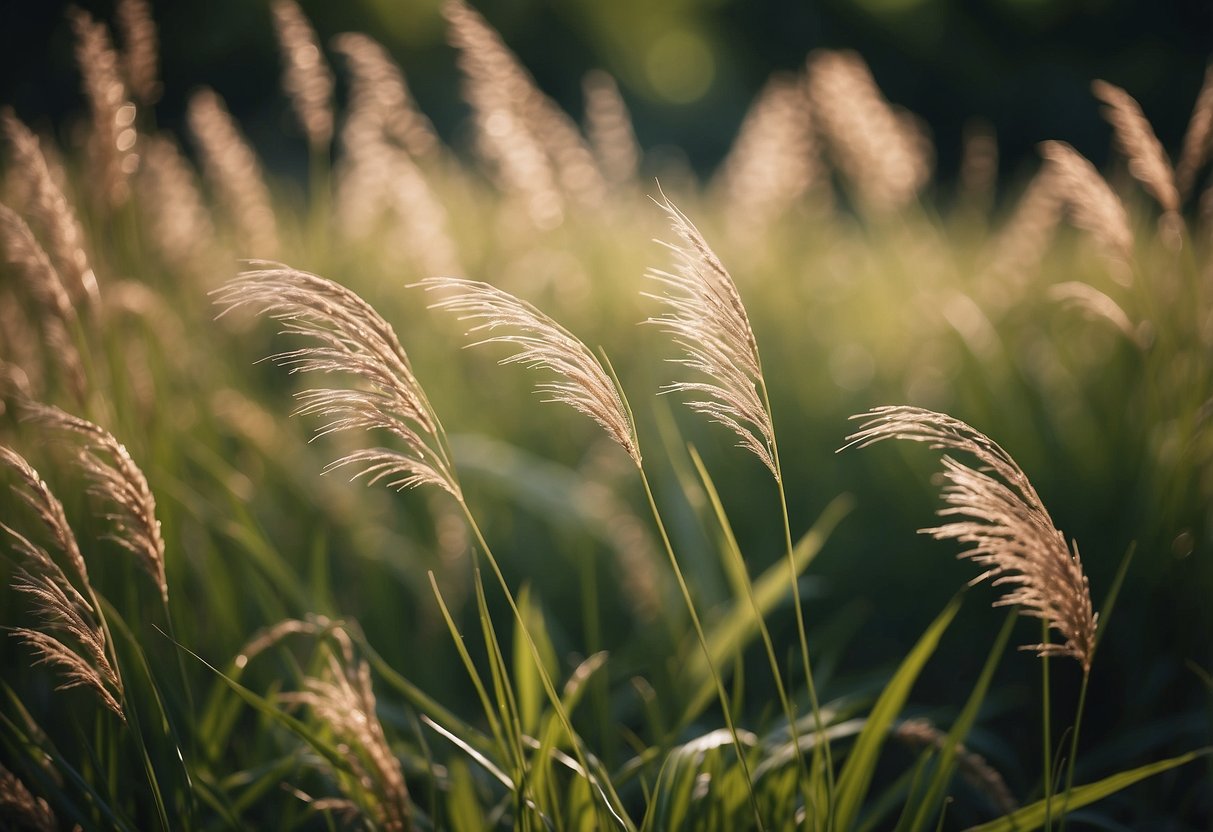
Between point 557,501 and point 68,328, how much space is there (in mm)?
1254

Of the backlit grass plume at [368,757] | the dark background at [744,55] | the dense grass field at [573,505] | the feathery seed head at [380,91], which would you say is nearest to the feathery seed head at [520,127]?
the dense grass field at [573,505]

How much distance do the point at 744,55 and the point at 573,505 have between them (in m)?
17.6

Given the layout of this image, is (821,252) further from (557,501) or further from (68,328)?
(68,328)

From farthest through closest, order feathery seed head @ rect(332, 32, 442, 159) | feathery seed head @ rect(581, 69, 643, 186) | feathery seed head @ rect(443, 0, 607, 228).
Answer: feathery seed head @ rect(581, 69, 643, 186), feathery seed head @ rect(332, 32, 442, 159), feathery seed head @ rect(443, 0, 607, 228)

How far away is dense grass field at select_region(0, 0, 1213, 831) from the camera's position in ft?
3.62

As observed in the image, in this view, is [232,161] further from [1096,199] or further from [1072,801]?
[1072,801]

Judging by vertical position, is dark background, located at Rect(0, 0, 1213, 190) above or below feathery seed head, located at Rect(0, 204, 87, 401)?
above

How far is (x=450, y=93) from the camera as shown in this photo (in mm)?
16016

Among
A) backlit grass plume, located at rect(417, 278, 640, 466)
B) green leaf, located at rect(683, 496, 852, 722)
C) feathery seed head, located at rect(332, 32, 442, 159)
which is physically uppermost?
feathery seed head, located at rect(332, 32, 442, 159)

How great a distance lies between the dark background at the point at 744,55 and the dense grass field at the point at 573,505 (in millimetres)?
6605

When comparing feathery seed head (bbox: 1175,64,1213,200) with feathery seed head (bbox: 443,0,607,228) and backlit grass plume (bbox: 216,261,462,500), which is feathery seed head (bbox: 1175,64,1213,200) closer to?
feathery seed head (bbox: 443,0,607,228)

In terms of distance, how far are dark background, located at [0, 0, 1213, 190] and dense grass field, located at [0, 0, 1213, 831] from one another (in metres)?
6.61

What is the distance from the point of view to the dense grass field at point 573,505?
3.62 ft

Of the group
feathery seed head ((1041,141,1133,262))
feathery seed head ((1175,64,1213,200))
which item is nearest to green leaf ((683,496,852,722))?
feathery seed head ((1041,141,1133,262))
